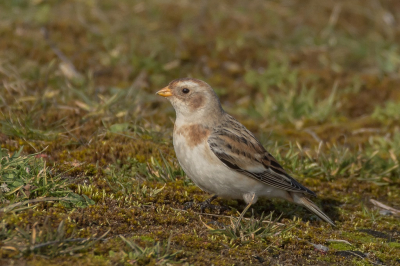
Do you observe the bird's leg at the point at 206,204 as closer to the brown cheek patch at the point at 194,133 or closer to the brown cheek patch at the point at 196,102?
the brown cheek patch at the point at 194,133

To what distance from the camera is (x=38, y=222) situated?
13.1 feet

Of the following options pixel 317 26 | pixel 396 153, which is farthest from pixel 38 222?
pixel 317 26

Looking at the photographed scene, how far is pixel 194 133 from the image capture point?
528cm

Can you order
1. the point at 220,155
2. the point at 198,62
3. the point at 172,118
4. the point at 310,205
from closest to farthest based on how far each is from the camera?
1. the point at 220,155
2. the point at 310,205
3. the point at 172,118
4. the point at 198,62

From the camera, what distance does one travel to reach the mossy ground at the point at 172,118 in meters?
4.30

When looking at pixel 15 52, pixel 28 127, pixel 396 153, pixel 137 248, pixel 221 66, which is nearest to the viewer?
pixel 137 248

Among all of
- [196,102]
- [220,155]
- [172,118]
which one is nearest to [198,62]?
[172,118]

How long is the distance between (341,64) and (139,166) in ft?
19.9

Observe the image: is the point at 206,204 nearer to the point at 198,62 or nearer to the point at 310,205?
the point at 310,205

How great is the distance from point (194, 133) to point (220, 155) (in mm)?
370

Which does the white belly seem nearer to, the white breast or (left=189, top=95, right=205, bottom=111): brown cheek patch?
the white breast

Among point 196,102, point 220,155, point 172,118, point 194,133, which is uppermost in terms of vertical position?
point 196,102

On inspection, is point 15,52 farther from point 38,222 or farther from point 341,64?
point 341,64

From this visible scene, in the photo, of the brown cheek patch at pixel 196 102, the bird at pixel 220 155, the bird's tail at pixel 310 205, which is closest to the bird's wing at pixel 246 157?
the bird at pixel 220 155
